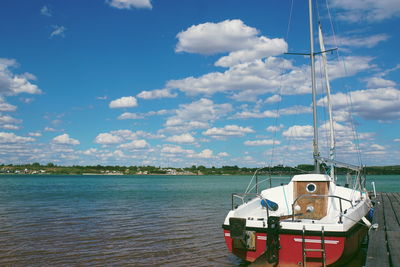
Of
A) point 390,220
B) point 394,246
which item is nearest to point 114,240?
point 394,246

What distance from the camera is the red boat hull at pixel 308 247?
9609 mm

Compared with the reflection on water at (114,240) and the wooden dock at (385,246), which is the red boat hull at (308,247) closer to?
the wooden dock at (385,246)

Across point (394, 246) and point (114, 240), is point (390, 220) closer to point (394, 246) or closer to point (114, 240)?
point (394, 246)

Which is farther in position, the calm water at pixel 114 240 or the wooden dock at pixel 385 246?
the calm water at pixel 114 240

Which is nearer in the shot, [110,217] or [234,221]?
[234,221]

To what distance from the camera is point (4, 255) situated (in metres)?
13.4

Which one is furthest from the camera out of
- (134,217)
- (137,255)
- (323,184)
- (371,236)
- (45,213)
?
(45,213)

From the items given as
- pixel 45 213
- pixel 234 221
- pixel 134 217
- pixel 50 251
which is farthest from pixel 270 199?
pixel 45 213

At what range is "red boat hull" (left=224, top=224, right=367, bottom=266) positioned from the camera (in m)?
9.61

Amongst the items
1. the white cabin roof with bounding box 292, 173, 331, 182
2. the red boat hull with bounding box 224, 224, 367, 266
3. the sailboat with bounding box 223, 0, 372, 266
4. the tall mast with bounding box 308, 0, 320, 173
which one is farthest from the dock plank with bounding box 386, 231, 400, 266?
the tall mast with bounding box 308, 0, 320, 173

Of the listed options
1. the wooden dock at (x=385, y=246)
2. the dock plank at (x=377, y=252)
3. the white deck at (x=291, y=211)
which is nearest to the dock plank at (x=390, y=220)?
the wooden dock at (x=385, y=246)

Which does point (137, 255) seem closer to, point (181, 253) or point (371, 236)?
point (181, 253)

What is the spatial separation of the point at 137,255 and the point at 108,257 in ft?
3.51

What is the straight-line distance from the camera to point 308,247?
9.81 m
